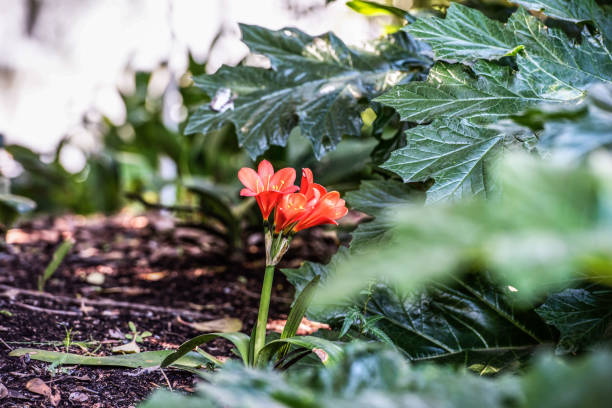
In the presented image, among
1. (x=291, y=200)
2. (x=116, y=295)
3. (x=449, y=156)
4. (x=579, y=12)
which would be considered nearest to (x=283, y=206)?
(x=291, y=200)

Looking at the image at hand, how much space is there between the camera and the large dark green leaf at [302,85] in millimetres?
1297

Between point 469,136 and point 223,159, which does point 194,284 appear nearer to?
point 223,159

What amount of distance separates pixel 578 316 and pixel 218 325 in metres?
0.87

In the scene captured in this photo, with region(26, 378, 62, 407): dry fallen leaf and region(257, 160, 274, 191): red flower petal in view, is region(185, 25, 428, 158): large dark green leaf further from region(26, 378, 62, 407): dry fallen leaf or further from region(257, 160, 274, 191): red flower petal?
region(26, 378, 62, 407): dry fallen leaf

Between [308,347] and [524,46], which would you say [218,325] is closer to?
[308,347]

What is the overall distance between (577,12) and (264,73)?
0.77 m

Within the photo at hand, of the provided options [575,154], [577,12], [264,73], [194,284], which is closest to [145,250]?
[194,284]

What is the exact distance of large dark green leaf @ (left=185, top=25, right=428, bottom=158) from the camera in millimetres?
1297

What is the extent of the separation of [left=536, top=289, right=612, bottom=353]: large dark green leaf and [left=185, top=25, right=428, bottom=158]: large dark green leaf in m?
0.62

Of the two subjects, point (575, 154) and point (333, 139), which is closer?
point (575, 154)

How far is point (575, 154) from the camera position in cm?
50

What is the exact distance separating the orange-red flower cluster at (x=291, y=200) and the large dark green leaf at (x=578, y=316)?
45 cm

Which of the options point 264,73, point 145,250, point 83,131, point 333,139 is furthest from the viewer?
point 83,131

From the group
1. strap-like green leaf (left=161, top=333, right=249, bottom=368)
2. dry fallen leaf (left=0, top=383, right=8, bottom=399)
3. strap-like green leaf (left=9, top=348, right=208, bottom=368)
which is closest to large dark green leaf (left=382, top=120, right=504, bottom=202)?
strap-like green leaf (left=161, top=333, right=249, bottom=368)
